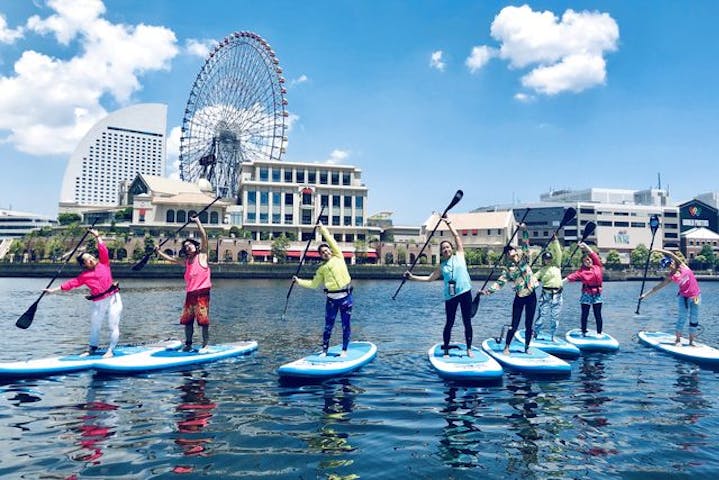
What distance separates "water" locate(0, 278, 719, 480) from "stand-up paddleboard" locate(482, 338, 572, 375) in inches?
14.4

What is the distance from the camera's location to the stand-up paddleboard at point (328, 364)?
39.0 ft

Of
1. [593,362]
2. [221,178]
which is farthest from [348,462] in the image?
[221,178]

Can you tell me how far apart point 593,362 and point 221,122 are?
100954mm

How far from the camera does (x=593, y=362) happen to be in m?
14.9

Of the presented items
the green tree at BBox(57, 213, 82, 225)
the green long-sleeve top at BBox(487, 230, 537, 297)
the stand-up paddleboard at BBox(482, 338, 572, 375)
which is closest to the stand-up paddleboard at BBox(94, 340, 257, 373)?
the stand-up paddleboard at BBox(482, 338, 572, 375)

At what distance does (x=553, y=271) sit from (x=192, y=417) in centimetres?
1167

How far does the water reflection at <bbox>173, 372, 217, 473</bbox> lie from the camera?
779cm

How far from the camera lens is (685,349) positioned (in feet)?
50.6

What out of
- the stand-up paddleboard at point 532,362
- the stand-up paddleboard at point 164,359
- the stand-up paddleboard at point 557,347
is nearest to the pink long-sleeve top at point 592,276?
the stand-up paddleboard at point 557,347

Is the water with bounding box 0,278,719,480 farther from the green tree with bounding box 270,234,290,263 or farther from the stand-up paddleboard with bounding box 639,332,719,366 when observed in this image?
the green tree with bounding box 270,234,290,263

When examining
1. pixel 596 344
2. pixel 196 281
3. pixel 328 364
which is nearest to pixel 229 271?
pixel 196 281

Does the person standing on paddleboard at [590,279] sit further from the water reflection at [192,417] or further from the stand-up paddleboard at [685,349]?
the water reflection at [192,417]

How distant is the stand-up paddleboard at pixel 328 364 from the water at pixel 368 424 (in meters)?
0.28

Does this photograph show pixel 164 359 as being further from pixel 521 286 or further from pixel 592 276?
pixel 592 276
